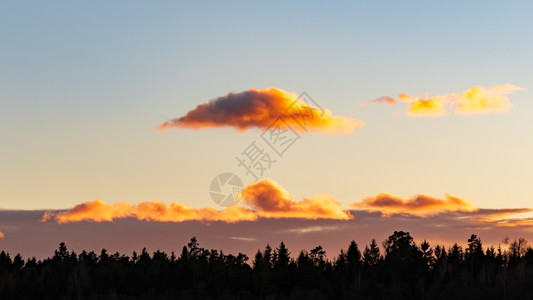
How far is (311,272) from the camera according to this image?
643 feet

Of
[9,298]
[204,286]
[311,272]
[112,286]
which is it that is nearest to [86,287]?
[112,286]

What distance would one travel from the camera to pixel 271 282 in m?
194

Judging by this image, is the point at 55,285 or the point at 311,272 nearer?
the point at 55,285

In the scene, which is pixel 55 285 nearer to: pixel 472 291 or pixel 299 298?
pixel 299 298

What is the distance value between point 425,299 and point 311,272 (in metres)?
33.2

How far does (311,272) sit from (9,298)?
3286 inches

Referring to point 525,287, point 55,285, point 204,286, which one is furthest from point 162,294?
point 525,287

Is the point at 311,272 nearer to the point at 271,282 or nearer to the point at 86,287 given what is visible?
the point at 271,282

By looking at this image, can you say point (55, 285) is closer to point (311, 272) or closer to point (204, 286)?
point (204, 286)

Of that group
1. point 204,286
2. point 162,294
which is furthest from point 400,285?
point 162,294

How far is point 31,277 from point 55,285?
40.9 ft

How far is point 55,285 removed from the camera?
7200 inches

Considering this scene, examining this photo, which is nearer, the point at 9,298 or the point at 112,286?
the point at 9,298

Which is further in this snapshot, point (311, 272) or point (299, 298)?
point (311, 272)
